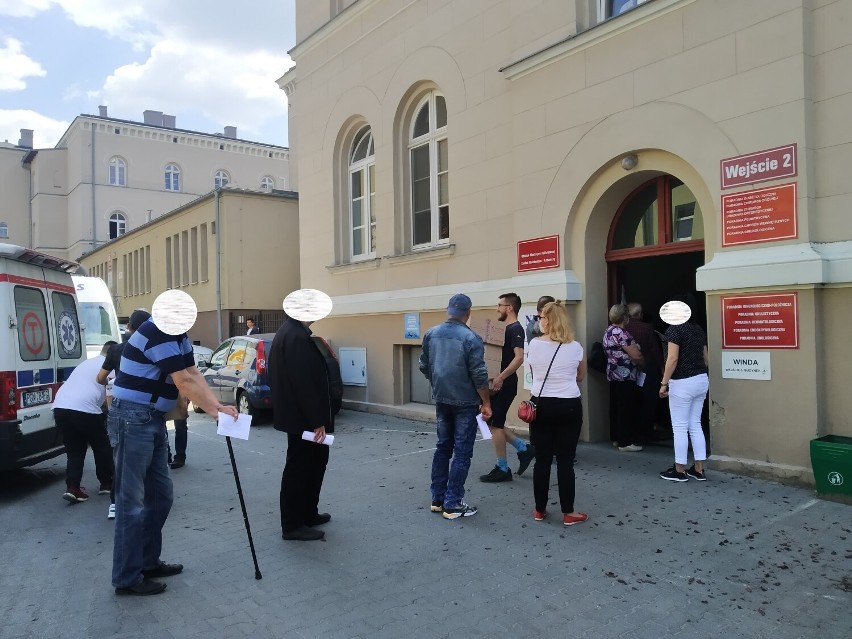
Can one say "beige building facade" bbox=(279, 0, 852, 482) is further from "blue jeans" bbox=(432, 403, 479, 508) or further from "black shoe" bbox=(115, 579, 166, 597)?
"black shoe" bbox=(115, 579, 166, 597)

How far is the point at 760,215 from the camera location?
647 cm

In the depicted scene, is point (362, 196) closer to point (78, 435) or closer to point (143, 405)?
point (78, 435)

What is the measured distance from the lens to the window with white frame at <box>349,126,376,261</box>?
42.8 ft

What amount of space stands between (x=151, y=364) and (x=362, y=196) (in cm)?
938

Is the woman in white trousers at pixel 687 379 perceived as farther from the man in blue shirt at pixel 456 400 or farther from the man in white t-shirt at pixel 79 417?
the man in white t-shirt at pixel 79 417

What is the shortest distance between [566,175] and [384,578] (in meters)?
5.72

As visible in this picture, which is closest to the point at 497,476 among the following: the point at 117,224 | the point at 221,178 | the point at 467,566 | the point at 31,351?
the point at 467,566

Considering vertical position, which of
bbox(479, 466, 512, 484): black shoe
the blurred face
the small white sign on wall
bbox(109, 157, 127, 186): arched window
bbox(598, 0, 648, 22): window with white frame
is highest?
bbox(109, 157, 127, 186): arched window

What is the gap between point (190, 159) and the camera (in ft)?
146

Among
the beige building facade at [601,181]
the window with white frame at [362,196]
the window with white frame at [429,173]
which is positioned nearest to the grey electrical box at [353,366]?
the beige building facade at [601,181]

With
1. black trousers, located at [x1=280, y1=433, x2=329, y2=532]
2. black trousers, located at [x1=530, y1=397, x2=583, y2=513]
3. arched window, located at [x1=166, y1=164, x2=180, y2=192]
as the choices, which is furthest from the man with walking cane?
arched window, located at [x1=166, y1=164, x2=180, y2=192]

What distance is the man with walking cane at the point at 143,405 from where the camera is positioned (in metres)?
4.25

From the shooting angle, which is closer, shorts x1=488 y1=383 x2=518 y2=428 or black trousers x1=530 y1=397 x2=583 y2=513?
black trousers x1=530 y1=397 x2=583 y2=513

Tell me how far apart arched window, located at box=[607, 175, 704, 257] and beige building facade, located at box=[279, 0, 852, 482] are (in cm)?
2
